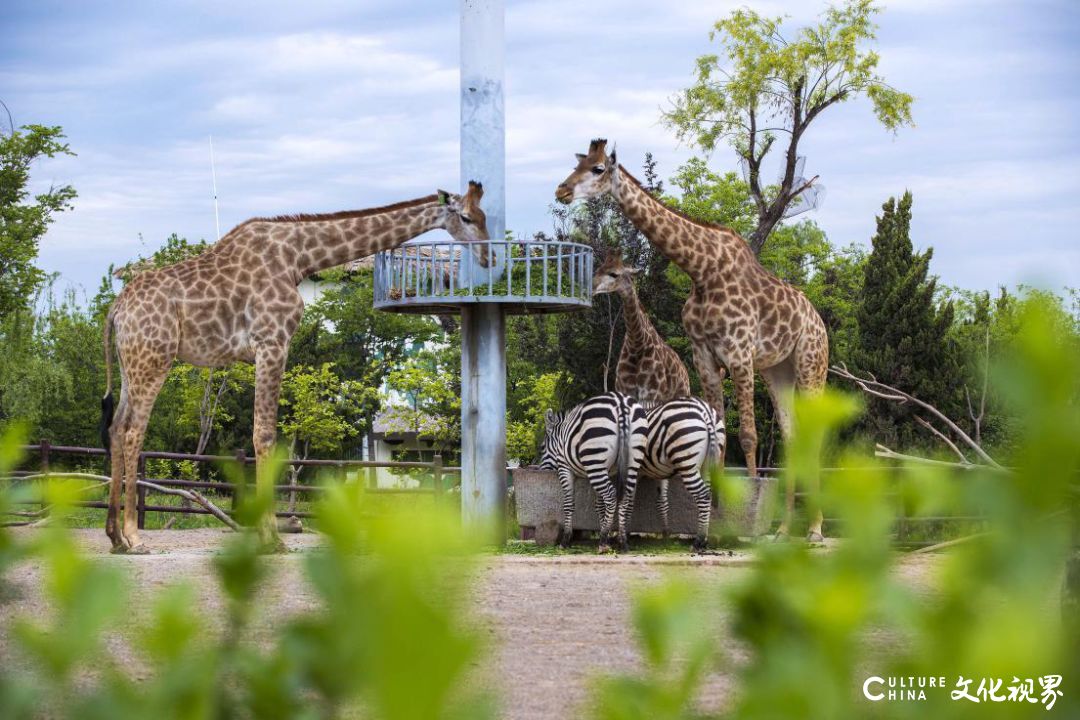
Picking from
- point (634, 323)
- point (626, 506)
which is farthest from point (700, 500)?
point (634, 323)

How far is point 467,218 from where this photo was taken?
34.1 ft

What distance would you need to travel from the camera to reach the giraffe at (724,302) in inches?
400

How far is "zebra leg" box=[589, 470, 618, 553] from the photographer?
32.2ft

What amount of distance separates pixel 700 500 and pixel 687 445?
1.94ft

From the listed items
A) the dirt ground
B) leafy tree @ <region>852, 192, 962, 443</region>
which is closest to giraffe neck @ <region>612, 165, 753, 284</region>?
the dirt ground

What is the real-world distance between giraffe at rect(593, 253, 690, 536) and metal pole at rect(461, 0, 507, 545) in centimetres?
99

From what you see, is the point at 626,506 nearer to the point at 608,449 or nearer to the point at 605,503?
the point at 605,503

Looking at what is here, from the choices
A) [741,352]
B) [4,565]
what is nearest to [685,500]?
[741,352]

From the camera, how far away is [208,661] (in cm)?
65

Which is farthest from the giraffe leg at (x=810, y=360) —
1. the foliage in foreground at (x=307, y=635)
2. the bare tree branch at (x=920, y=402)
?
the foliage in foreground at (x=307, y=635)

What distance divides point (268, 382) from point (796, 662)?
31.6 feet

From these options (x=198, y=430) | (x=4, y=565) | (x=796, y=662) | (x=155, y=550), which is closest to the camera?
(x=796, y=662)

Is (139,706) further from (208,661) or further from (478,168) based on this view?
(478,168)

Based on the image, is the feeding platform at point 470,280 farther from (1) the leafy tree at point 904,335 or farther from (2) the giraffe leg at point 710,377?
(1) the leafy tree at point 904,335
